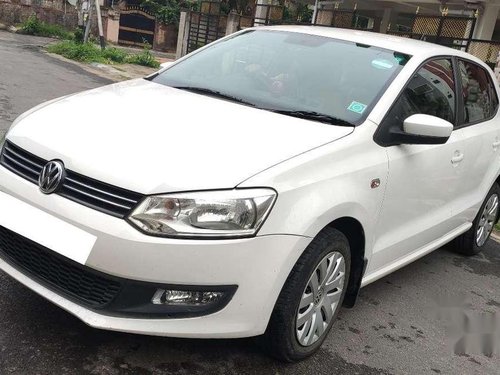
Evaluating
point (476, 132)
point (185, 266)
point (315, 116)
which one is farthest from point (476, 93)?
point (185, 266)

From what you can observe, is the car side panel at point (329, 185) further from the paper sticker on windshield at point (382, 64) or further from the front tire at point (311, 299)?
the paper sticker on windshield at point (382, 64)

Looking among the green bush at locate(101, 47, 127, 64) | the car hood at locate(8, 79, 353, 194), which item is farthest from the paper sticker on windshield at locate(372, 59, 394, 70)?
the green bush at locate(101, 47, 127, 64)

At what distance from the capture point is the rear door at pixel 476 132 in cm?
410

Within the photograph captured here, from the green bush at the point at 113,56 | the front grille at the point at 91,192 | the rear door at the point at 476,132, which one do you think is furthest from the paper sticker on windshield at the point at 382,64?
the green bush at the point at 113,56

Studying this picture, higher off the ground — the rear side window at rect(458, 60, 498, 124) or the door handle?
the rear side window at rect(458, 60, 498, 124)

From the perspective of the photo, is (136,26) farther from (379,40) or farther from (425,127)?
(425,127)

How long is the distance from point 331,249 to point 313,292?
0.23 m

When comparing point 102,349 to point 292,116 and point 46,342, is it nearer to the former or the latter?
point 46,342

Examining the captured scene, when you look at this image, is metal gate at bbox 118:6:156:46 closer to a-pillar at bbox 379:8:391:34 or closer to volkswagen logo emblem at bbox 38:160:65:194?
a-pillar at bbox 379:8:391:34

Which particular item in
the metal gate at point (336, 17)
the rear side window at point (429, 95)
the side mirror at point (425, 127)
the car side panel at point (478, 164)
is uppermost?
the metal gate at point (336, 17)

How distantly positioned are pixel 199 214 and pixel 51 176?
0.71m

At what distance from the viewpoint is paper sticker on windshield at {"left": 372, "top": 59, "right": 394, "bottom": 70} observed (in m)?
3.48

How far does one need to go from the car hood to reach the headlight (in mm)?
45

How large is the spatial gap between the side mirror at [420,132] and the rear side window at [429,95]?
11 centimetres
